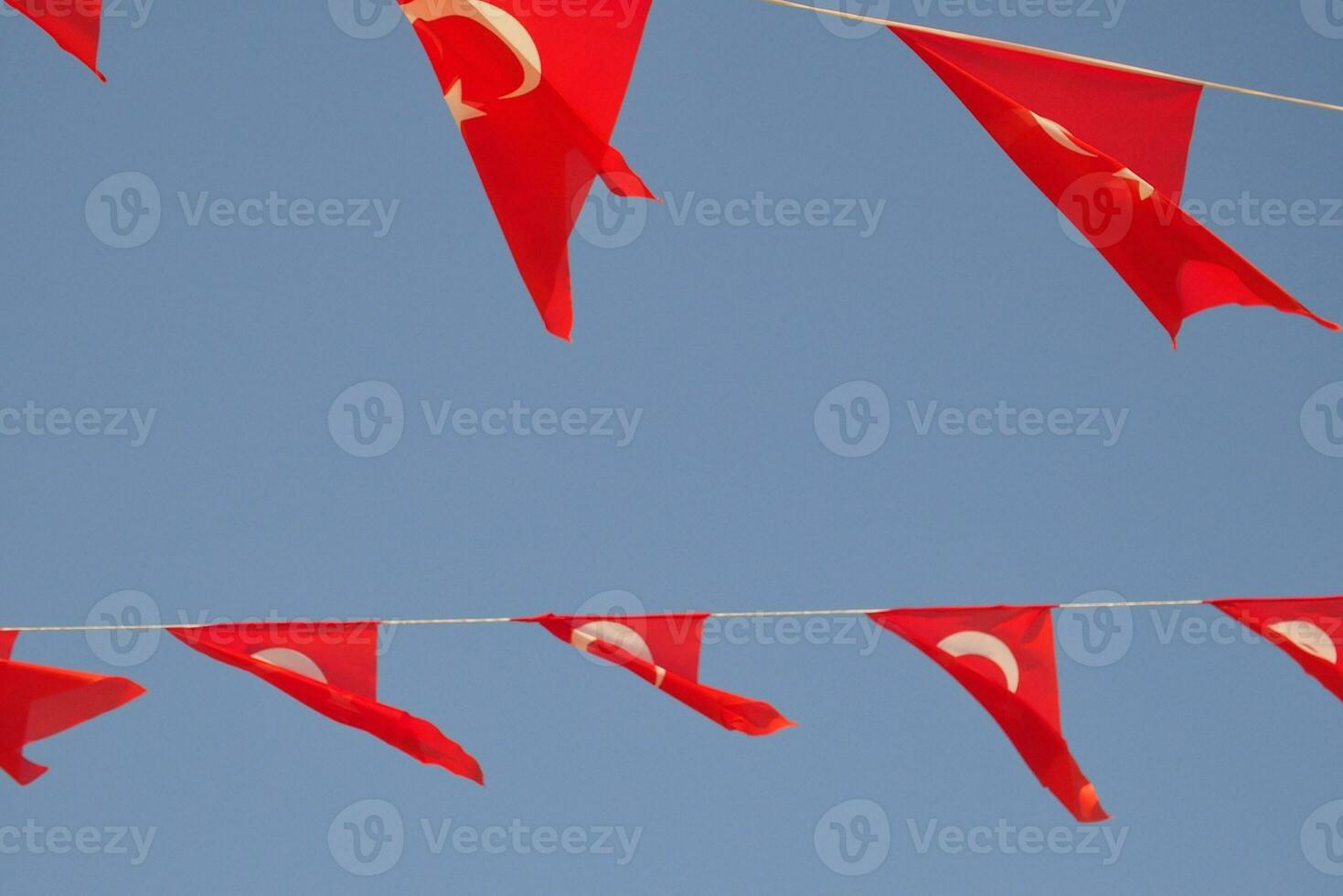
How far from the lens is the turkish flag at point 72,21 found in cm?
630

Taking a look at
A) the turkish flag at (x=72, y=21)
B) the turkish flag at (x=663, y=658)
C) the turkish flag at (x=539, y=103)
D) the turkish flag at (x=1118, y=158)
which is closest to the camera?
the turkish flag at (x=72, y=21)

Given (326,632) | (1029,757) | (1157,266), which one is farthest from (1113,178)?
(326,632)

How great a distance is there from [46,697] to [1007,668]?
4426 mm

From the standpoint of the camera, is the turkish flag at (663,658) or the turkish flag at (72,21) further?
the turkish flag at (663,658)

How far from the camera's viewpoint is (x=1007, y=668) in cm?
796

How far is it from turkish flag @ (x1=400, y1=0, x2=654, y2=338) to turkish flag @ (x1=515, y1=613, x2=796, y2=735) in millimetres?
1823

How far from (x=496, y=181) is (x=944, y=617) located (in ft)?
9.68

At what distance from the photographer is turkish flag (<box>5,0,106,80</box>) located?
6.30 meters

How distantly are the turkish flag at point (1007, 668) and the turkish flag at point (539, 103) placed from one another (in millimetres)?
2500

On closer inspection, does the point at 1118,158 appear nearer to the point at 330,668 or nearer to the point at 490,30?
the point at 490,30

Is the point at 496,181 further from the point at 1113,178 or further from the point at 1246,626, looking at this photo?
the point at 1246,626

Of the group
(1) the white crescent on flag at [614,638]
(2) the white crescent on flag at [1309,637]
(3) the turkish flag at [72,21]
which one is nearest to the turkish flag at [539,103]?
(3) the turkish flag at [72,21]

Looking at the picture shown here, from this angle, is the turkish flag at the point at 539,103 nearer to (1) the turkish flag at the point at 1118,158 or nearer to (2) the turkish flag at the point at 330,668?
(1) the turkish flag at the point at 1118,158

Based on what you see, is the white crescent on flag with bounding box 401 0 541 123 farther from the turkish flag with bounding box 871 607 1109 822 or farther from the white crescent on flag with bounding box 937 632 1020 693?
the white crescent on flag with bounding box 937 632 1020 693
